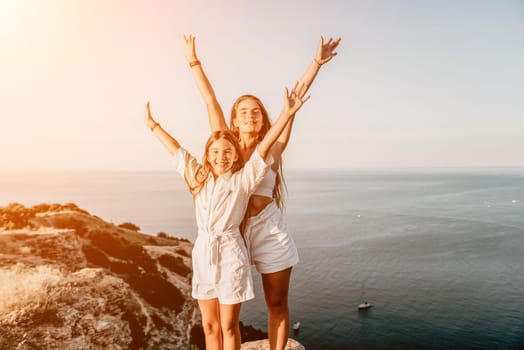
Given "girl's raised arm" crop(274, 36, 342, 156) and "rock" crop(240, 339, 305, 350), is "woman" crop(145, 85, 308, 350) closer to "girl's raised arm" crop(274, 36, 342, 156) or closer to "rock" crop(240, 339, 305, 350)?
"girl's raised arm" crop(274, 36, 342, 156)

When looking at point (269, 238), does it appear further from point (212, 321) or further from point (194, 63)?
point (194, 63)

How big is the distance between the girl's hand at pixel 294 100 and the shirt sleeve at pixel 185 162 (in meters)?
0.86

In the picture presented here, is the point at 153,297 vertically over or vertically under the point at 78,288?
under

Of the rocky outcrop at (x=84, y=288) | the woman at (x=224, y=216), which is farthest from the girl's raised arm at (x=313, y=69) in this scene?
the rocky outcrop at (x=84, y=288)

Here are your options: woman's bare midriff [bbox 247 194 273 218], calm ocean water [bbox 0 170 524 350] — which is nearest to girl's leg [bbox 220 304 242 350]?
woman's bare midriff [bbox 247 194 273 218]

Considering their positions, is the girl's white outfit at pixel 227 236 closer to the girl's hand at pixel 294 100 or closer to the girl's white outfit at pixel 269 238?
the girl's white outfit at pixel 269 238

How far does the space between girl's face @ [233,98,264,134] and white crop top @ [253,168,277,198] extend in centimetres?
37

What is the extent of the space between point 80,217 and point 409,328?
3127 cm

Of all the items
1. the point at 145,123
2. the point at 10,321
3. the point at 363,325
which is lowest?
the point at 363,325

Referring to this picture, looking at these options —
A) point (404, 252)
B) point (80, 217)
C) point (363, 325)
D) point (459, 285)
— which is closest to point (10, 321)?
point (80, 217)

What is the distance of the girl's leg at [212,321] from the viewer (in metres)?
3.04

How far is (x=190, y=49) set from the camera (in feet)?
11.6

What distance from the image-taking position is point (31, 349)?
1181 centimetres

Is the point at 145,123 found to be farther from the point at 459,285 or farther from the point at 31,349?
the point at 459,285
